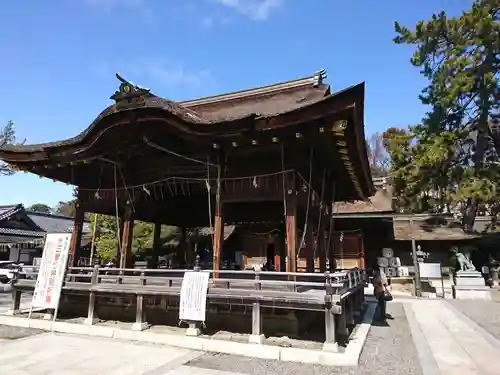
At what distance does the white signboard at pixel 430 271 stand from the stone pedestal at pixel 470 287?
1.65 m

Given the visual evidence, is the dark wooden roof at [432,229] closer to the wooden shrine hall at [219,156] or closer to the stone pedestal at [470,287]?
the stone pedestal at [470,287]

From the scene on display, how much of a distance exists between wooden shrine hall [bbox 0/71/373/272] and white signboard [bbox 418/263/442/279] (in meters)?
10.4

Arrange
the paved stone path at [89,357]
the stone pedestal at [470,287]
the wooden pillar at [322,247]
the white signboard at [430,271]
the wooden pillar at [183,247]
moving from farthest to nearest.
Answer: the white signboard at [430,271] → the stone pedestal at [470,287] → the wooden pillar at [183,247] → the wooden pillar at [322,247] → the paved stone path at [89,357]

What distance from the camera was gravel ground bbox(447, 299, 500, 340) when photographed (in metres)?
9.66

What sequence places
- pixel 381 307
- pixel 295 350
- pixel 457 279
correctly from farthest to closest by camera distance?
pixel 457 279, pixel 381 307, pixel 295 350

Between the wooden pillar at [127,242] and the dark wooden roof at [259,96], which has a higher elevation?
the dark wooden roof at [259,96]

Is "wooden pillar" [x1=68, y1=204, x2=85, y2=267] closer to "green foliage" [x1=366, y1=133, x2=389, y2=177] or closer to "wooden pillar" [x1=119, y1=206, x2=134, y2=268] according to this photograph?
"wooden pillar" [x1=119, y1=206, x2=134, y2=268]

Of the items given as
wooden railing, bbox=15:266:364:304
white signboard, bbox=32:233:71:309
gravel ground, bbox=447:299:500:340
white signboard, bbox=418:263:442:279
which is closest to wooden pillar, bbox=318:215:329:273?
wooden railing, bbox=15:266:364:304

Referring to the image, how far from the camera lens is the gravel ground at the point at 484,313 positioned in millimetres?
9656

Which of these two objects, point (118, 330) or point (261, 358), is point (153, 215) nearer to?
point (118, 330)

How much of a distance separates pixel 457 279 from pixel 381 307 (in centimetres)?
1010

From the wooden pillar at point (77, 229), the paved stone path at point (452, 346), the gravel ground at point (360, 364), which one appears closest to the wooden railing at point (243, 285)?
the gravel ground at point (360, 364)

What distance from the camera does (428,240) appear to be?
2252 cm

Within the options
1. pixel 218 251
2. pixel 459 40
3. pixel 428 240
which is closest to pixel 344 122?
pixel 218 251
